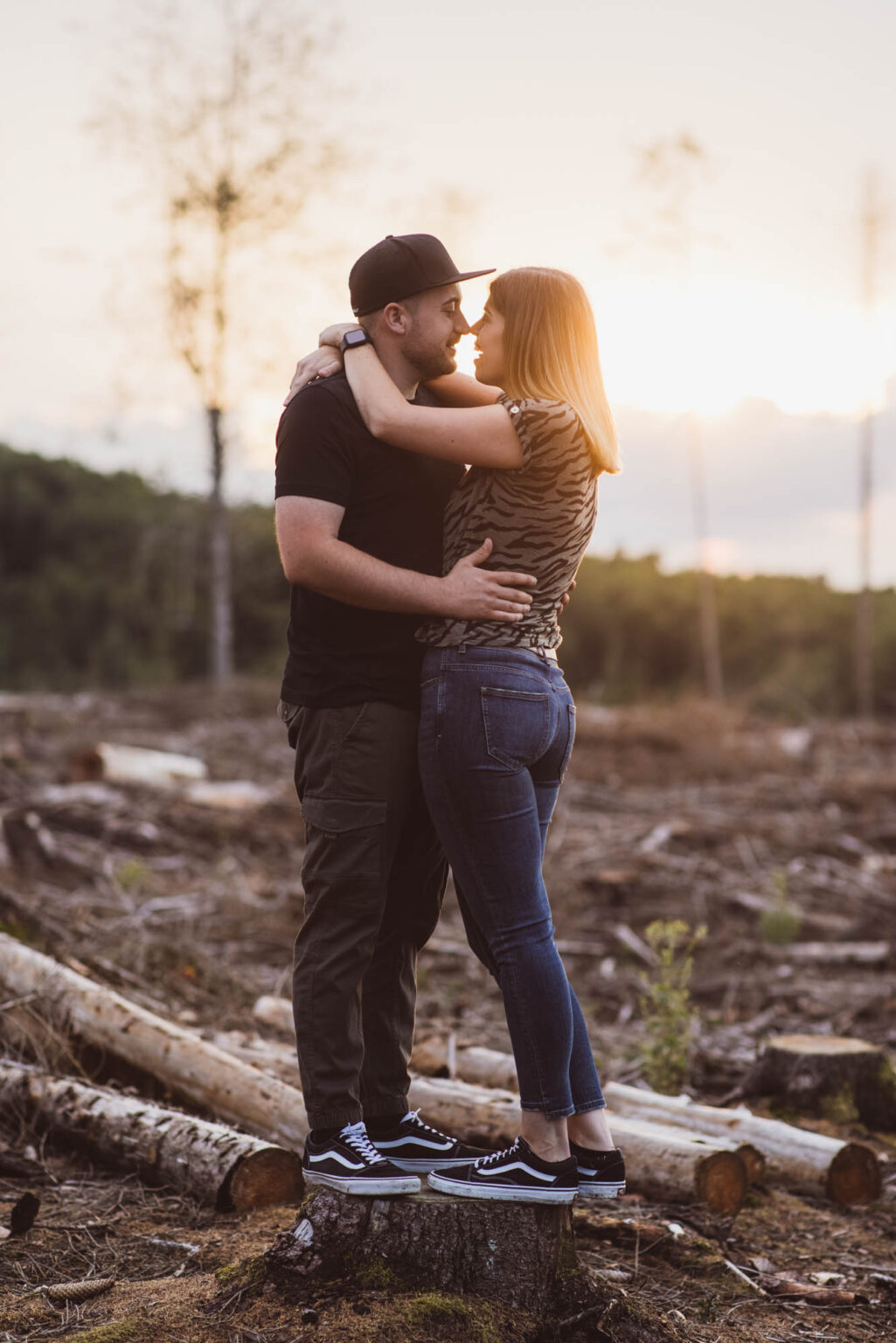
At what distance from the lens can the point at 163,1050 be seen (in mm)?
4637

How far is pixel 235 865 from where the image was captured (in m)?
9.70

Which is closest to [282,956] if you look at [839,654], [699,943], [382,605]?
[699,943]

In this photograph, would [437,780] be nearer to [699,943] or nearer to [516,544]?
[516,544]

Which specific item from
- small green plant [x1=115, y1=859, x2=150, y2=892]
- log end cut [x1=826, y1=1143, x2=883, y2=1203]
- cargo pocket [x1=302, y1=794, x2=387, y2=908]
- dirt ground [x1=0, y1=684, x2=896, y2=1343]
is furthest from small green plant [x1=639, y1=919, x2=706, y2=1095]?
small green plant [x1=115, y1=859, x2=150, y2=892]

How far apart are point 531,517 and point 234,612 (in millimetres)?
27197

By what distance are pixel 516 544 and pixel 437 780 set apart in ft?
2.08

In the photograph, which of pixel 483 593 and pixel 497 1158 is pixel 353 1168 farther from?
pixel 483 593

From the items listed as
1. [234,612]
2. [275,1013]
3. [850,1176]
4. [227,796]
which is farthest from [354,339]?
[234,612]

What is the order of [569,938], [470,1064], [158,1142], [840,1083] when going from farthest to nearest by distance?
[569,938], [840,1083], [470,1064], [158,1142]

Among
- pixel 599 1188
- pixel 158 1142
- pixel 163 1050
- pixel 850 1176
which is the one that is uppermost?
pixel 599 1188

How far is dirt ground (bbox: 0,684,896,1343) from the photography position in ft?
10.4

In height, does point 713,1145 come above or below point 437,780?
below

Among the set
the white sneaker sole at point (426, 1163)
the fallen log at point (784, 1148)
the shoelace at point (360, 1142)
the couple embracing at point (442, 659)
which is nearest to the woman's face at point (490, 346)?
the couple embracing at point (442, 659)

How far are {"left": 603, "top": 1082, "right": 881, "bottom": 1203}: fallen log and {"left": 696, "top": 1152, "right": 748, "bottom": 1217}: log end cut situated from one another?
0.27ft
